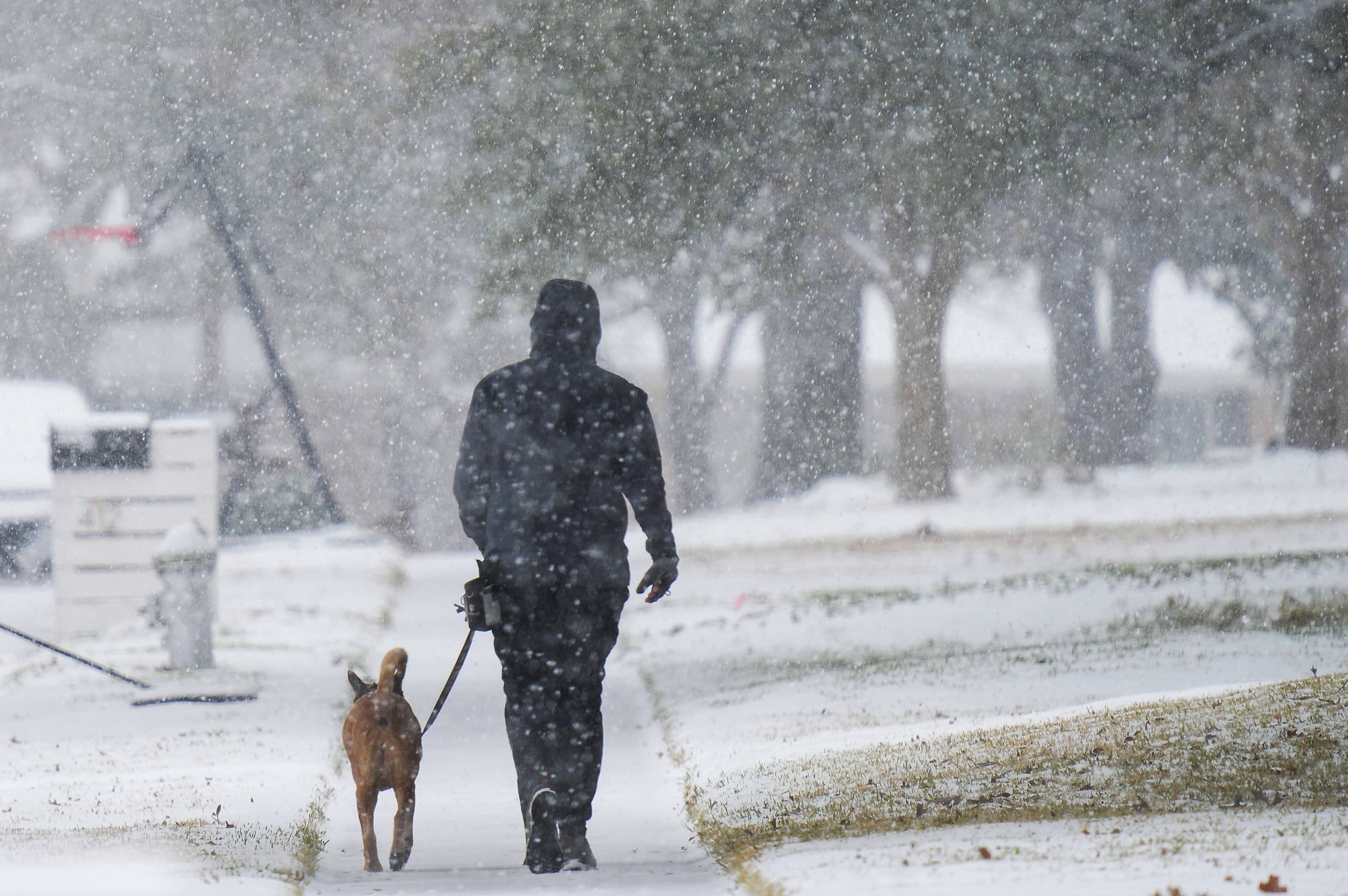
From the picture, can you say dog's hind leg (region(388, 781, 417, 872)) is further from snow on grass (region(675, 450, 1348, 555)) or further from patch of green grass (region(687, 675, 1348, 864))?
snow on grass (region(675, 450, 1348, 555))

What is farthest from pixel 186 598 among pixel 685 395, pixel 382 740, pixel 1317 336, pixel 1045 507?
pixel 685 395

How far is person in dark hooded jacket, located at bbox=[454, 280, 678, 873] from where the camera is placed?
572 centimetres

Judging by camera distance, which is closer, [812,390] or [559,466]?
[559,466]

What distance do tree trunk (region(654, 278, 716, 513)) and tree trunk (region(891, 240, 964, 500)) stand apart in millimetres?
5346

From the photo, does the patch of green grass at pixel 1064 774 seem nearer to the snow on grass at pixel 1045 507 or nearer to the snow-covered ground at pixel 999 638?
the snow-covered ground at pixel 999 638

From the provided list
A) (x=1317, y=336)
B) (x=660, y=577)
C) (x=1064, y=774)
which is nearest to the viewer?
(x=660, y=577)

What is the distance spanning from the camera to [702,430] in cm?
3206

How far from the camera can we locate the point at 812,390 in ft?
91.4

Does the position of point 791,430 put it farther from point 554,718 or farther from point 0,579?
point 554,718

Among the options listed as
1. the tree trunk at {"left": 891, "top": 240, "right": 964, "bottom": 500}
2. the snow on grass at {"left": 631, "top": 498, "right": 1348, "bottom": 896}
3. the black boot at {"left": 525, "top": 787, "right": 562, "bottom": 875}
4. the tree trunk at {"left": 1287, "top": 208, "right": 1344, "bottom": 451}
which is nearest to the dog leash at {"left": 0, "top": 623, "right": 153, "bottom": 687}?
the black boot at {"left": 525, "top": 787, "right": 562, "bottom": 875}

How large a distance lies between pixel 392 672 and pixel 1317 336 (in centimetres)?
2004

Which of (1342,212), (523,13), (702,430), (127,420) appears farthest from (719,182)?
(702,430)

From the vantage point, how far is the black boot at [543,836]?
18.3 feet

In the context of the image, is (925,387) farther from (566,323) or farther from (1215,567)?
(566,323)
